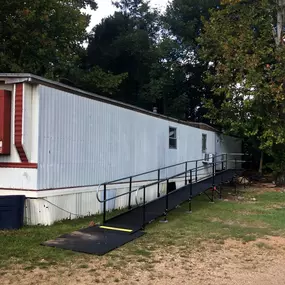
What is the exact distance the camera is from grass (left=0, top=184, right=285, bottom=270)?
201 inches

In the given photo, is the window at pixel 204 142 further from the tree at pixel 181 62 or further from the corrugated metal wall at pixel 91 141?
the tree at pixel 181 62

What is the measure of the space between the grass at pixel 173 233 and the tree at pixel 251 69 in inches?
235

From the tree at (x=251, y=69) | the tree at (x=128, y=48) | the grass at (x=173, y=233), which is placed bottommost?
the grass at (x=173, y=233)

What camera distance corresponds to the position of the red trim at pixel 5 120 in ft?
22.3

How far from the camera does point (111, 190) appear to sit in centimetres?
917

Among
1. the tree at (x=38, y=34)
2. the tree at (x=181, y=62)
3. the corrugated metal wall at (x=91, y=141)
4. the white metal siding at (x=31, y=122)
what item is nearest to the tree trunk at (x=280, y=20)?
the corrugated metal wall at (x=91, y=141)

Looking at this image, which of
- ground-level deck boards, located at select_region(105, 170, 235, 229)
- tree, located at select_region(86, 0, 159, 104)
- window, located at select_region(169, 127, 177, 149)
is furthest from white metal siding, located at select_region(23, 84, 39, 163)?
tree, located at select_region(86, 0, 159, 104)

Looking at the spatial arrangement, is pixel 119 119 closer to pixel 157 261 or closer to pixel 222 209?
pixel 222 209

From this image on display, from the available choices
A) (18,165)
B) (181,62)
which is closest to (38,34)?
(18,165)

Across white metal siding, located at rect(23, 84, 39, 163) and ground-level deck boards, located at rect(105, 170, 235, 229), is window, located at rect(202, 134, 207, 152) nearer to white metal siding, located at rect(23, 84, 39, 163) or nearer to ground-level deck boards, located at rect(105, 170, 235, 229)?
ground-level deck boards, located at rect(105, 170, 235, 229)

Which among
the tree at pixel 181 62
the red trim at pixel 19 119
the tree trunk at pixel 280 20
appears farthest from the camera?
the tree at pixel 181 62

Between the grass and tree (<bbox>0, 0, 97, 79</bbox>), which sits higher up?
tree (<bbox>0, 0, 97, 79</bbox>)

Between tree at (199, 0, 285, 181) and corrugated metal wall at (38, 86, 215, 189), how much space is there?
214 inches

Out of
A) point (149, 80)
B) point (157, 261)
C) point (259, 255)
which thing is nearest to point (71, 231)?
point (157, 261)
